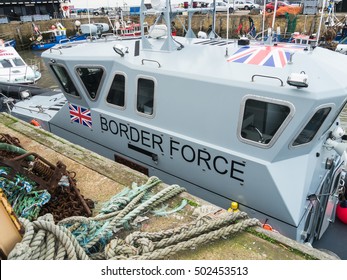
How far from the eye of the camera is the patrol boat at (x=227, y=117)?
3.46 meters

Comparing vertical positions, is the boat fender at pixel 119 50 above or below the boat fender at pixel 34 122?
above

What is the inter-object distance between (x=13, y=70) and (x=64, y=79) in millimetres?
12936

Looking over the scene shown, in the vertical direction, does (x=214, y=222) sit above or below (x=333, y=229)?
above

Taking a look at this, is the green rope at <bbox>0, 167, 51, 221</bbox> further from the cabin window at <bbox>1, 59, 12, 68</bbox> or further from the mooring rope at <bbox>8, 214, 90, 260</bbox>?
the cabin window at <bbox>1, 59, 12, 68</bbox>

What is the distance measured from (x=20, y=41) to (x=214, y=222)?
119ft

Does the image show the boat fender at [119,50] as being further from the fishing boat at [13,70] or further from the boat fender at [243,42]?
the fishing boat at [13,70]

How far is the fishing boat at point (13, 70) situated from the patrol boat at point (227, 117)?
11957 mm

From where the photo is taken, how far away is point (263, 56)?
417 cm

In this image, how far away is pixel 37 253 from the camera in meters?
2.15

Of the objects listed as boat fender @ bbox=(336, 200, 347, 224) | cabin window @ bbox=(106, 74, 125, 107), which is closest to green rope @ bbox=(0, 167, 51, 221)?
cabin window @ bbox=(106, 74, 125, 107)

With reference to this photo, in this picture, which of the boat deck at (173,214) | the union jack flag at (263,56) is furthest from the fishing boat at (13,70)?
the union jack flag at (263,56)

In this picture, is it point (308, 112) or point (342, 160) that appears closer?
point (308, 112)
